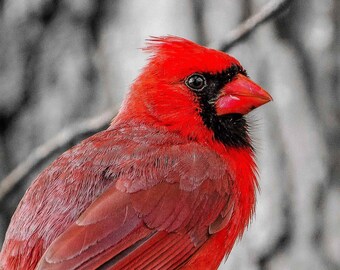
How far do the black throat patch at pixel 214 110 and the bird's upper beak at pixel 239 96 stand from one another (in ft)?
0.05

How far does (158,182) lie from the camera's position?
6406 mm

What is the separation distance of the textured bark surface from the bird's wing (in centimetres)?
43

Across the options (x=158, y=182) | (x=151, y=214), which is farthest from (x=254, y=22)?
(x=151, y=214)

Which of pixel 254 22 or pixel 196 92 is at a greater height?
pixel 254 22

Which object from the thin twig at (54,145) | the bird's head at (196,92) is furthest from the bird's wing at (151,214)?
the thin twig at (54,145)

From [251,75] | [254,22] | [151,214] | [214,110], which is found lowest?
[151,214]

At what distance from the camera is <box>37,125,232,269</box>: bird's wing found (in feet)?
20.3

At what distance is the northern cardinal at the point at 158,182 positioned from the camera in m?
6.20

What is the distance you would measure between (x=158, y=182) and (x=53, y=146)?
0.70 m

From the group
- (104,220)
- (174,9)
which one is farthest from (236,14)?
(104,220)

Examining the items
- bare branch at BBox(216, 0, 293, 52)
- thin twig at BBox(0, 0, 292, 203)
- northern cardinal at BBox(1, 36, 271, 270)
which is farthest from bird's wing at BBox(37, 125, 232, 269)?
thin twig at BBox(0, 0, 292, 203)

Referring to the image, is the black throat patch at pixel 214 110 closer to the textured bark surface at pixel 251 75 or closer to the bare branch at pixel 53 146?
the textured bark surface at pixel 251 75

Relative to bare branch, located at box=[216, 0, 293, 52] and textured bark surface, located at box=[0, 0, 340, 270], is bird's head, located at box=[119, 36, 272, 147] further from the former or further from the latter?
textured bark surface, located at box=[0, 0, 340, 270]

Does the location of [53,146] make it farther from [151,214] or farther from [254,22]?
[254,22]
